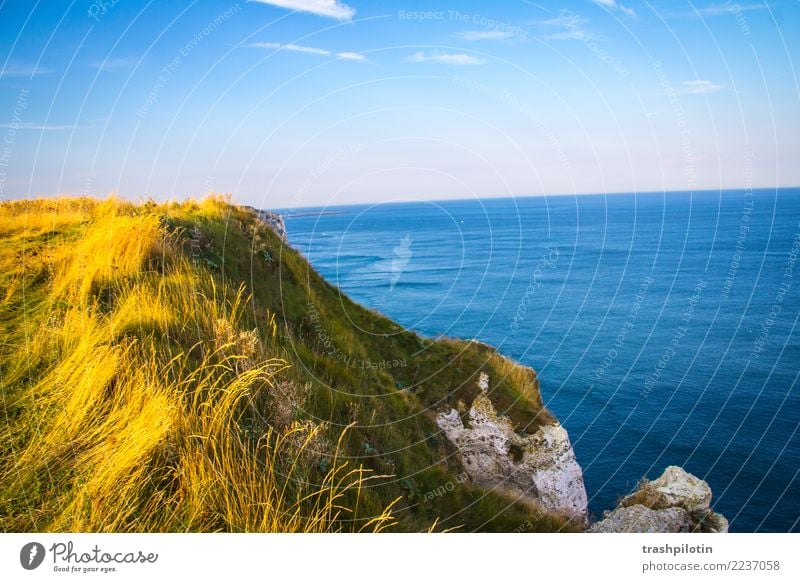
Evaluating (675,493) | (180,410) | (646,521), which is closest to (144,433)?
(180,410)

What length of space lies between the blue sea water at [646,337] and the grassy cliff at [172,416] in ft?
18.1

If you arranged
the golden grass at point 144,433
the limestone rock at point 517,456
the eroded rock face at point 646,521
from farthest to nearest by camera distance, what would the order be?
1. the limestone rock at point 517,456
2. the eroded rock face at point 646,521
3. the golden grass at point 144,433

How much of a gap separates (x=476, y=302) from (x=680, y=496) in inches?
1874

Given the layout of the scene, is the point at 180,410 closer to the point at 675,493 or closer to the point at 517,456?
the point at 517,456

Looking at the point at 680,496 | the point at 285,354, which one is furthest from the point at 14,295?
the point at 680,496

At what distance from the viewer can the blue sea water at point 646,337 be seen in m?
28.1

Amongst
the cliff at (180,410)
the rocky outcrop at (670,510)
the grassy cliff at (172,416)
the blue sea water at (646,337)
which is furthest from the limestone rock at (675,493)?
the grassy cliff at (172,416)

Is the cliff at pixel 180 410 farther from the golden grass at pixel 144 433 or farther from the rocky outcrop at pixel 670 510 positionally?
the rocky outcrop at pixel 670 510

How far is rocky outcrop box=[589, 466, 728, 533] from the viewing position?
10.6 meters

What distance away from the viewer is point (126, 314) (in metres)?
5.24

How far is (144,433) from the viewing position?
3482 mm

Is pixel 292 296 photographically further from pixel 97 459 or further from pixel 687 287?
pixel 687 287

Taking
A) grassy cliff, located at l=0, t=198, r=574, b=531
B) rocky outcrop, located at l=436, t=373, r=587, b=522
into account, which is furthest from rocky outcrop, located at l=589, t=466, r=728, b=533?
grassy cliff, located at l=0, t=198, r=574, b=531

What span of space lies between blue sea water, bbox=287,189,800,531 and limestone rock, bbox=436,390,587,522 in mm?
8601
